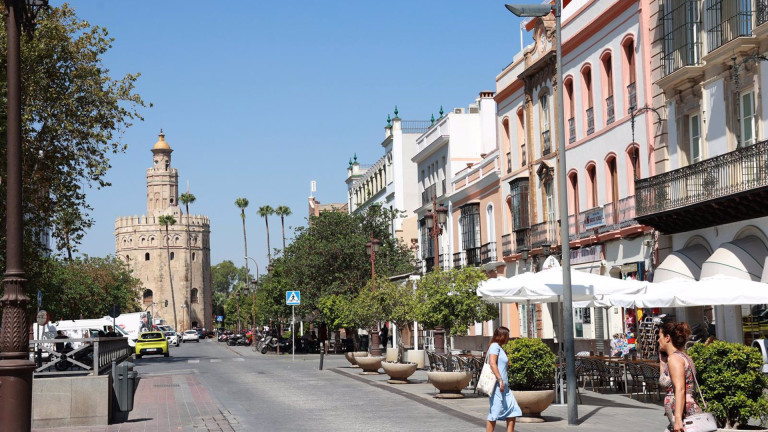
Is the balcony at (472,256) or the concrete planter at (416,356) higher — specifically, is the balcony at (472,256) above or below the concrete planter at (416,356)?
above

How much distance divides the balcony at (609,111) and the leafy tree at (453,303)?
7.46m

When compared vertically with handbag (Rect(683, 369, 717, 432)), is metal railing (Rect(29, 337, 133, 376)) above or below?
above

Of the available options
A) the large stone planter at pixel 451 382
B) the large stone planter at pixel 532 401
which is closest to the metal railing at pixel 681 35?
the large stone planter at pixel 451 382

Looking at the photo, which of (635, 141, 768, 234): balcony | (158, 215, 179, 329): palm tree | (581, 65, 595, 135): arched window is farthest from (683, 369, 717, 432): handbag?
(158, 215, 179, 329): palm tree

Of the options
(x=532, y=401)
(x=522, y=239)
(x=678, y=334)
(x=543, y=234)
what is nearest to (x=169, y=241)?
(x=522, y=239)

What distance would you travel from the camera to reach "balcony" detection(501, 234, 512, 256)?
41.2m

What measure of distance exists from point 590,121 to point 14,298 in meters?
24.8

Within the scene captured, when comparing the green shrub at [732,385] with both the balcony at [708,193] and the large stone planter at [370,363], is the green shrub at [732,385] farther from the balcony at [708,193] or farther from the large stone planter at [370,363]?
the large stone planter at [370,363]

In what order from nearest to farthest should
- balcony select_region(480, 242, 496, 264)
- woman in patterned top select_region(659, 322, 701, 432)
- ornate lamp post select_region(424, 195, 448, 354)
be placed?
woman in patterned top select_region(659, 322, 701, 432)
ornate lamp post select_region(424, 195, 448, 354)
balcony select_region(480, 242, 496, 264)

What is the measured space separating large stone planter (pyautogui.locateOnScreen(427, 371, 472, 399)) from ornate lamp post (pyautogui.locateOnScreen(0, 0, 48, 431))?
11.2 meters

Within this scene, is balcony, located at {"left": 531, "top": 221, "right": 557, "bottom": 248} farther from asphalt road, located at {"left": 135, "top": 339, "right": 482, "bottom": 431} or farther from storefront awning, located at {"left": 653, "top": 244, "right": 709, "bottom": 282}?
storefront awning, located at {"left": 653, "top": 244, "right": 709, "bottom": 282}

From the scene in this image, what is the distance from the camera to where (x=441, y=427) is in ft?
53.7

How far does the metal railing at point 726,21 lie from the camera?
75.6 ft

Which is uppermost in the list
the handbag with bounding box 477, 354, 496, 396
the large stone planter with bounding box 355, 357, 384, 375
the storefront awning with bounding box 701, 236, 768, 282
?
the storefront awning with bounding box 701, 236, 768, 282
